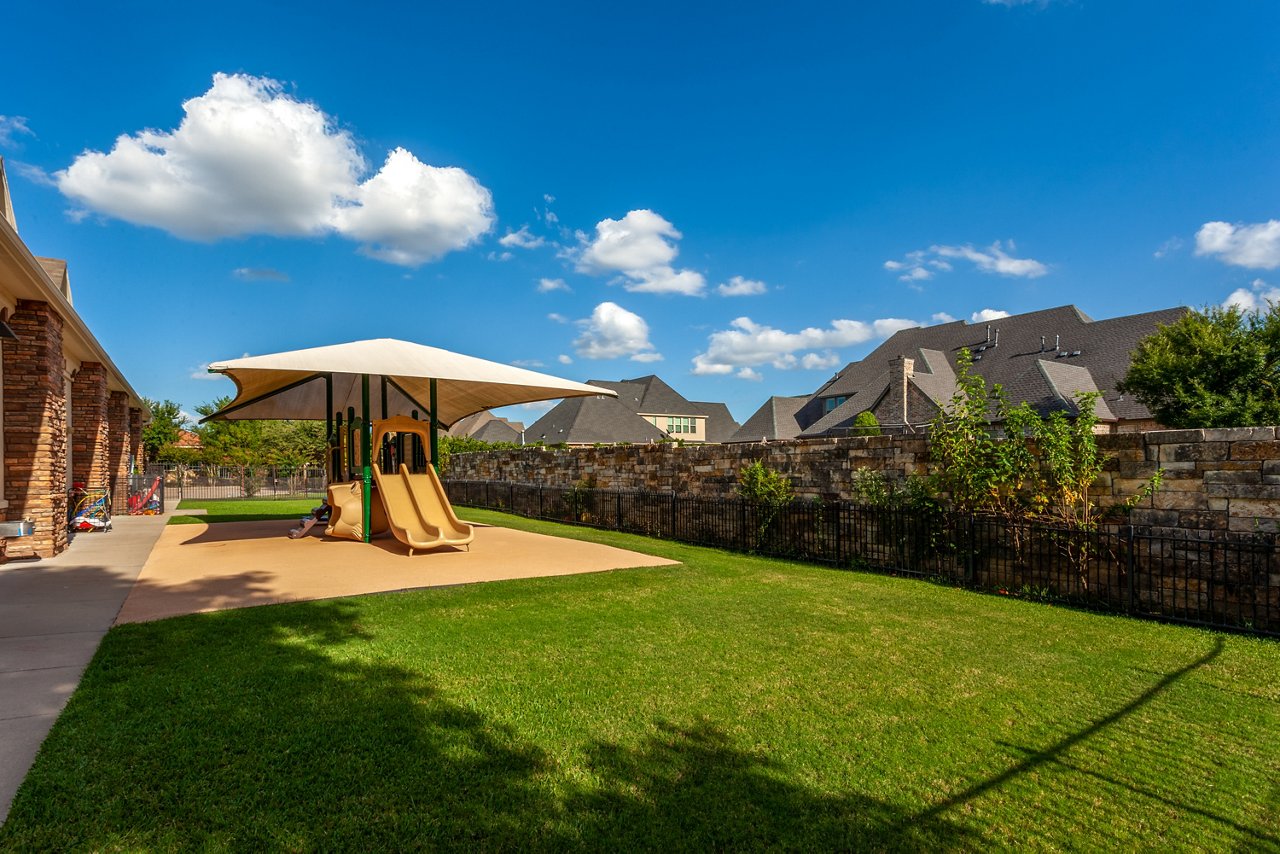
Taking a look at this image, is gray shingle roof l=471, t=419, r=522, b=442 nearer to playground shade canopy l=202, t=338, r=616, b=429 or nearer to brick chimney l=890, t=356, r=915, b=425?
brick chimney l=890, t=356, r=915, b=425

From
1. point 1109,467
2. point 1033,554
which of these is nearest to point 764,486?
point 1033,554

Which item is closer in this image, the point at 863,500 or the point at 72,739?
the point at 72,739

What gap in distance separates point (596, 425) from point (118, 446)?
31397 mm

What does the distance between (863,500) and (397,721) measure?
7.88m

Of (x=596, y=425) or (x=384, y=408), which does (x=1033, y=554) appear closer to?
(x=384, y=408)

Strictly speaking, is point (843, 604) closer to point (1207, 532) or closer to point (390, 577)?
point (1207, 532)

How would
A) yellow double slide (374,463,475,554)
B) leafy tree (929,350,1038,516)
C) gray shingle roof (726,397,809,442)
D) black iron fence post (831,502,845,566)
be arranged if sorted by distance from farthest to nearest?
gray shingle roof (726,397,809,442) < yellow double slide (374,463,475,554) < black iron fence post (831,502,845,566) < leafy tree (929,350,1038,516)

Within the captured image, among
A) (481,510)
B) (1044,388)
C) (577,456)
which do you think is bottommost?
(481,510)

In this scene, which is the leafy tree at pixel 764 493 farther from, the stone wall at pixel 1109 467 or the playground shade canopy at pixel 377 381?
the playground shade canopy at pixel 377 381

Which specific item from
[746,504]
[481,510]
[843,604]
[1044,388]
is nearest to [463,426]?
[481,510]

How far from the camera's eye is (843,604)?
6.82 metres

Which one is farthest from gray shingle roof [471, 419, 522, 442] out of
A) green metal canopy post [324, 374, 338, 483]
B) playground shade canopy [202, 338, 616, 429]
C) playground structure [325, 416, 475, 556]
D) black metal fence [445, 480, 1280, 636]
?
black metal fence [445, 480, 1280, 636]

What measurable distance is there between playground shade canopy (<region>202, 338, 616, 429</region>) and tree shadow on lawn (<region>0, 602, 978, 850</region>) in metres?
6.43

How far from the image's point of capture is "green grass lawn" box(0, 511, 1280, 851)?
2.62 metres
